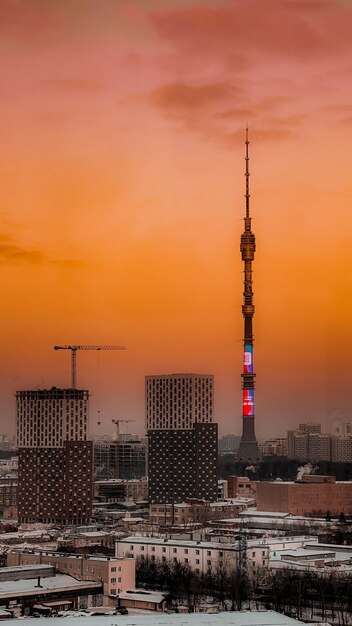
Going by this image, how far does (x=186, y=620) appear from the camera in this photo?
7590 mm

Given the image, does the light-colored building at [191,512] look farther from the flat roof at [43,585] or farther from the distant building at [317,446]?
the flat roof at [43,585]

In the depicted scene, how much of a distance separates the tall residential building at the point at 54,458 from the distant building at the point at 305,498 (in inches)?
114

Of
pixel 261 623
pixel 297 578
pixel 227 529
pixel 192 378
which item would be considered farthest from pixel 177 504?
pixel 261 623

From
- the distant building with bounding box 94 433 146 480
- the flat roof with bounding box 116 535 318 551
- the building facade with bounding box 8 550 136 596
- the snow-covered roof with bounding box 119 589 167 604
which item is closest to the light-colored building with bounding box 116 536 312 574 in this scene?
the flat roof with bounding box 116 535 318 551

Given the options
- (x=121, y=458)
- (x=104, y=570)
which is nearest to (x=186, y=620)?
(x=104, y=570)

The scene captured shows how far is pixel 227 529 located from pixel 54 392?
376 cm

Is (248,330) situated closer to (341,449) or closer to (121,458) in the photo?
(341,449)

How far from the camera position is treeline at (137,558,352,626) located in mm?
10391

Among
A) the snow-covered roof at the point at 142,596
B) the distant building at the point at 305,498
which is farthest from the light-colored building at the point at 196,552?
the distant building at the point at 305,498

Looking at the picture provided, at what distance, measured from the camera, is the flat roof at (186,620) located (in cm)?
744

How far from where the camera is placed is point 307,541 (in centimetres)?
1480

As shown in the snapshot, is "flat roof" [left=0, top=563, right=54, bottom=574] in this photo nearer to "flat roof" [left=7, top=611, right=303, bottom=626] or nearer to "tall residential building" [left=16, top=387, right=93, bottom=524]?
"flat roof" [left=7, top=611, right=303, bottom=626]

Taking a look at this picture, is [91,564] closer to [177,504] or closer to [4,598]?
[4,598]

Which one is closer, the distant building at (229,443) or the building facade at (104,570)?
the building facade at (104,570)
